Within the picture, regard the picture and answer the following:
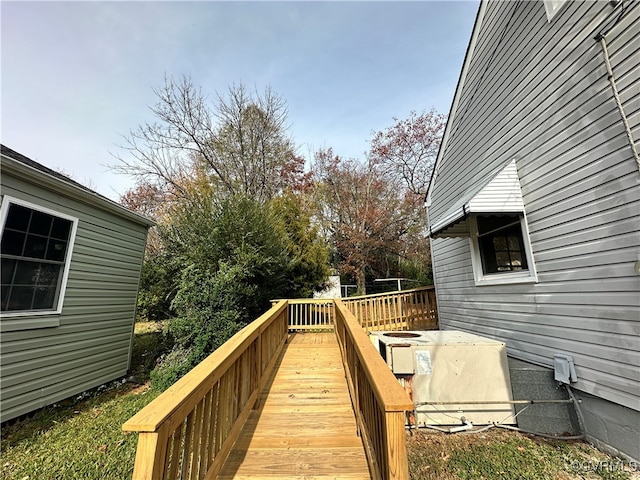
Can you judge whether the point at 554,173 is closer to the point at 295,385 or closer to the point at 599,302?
the point at 599,302

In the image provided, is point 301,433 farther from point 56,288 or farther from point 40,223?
point 40,223

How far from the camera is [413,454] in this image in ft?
9.98

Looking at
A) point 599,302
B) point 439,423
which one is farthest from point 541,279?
point 439,423

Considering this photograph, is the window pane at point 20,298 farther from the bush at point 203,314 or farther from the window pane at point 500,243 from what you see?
the window pane at point 500,243

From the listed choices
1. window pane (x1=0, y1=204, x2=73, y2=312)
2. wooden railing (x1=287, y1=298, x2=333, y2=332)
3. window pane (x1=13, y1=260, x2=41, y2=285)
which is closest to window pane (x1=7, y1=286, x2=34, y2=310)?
window pane (x1=0, y1=204, x2=73, y2=312)

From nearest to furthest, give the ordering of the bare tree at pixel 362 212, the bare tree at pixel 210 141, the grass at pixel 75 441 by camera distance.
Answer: the grass at pixel 75 441, the bare tree at pixel 210 141, the bare tree at pixel 362 212

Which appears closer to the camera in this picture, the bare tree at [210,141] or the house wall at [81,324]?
the house wall at [81,324]

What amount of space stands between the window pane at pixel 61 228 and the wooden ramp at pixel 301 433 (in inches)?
181

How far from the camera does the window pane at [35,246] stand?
A: 4.20 metres

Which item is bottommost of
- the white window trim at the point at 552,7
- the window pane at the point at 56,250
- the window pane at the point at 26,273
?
the window pane at the point at 26,273

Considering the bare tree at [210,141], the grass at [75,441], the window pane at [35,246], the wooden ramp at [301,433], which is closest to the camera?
the wooden ramp at [301,433]

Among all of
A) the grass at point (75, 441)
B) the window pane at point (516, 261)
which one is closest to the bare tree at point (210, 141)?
the grass at point (75, 441)

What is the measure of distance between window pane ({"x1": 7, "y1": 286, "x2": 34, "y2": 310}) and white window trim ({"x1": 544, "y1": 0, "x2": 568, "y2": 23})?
8.78m

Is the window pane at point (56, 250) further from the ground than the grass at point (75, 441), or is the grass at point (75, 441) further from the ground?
the window pane at point (56, 250)
